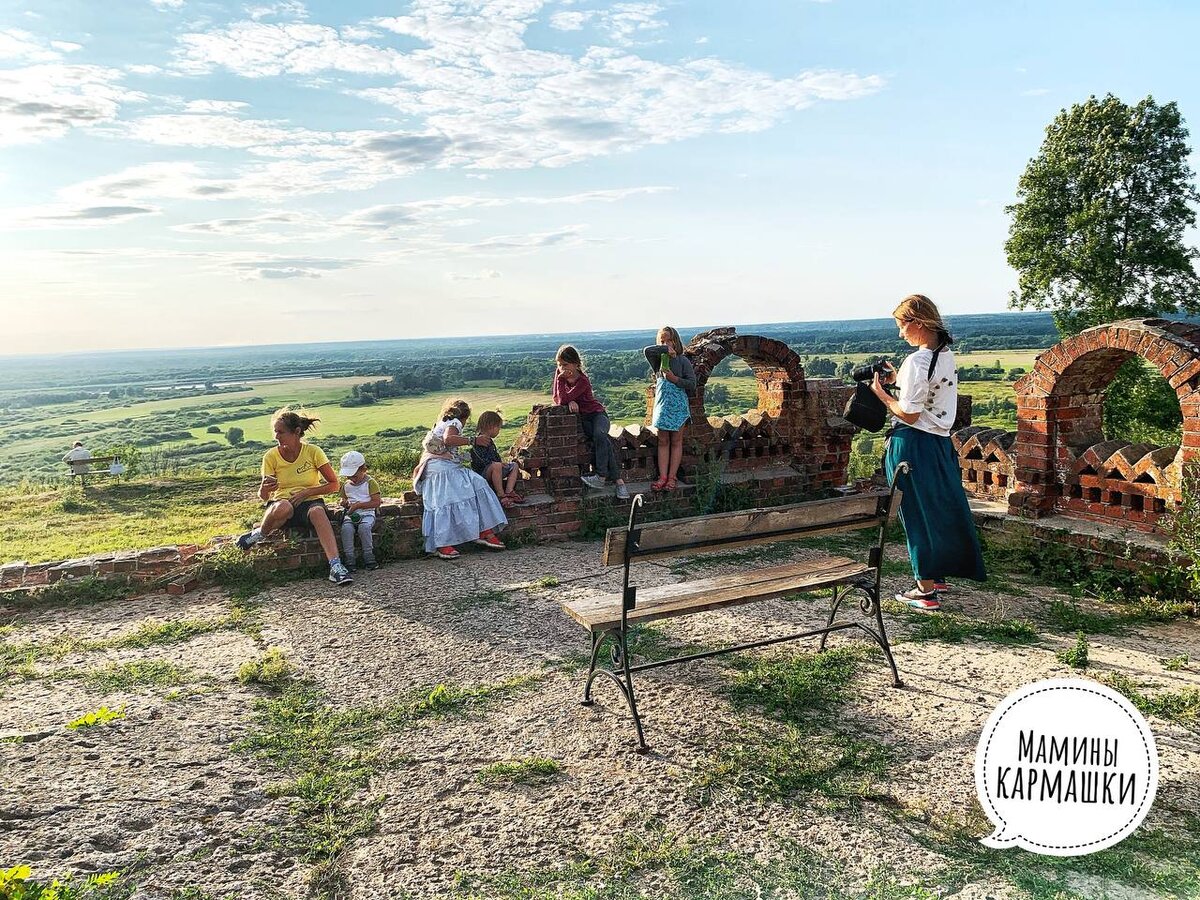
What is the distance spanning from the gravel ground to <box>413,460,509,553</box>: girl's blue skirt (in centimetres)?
131

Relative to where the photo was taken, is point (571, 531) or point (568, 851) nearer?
point (568, 851)

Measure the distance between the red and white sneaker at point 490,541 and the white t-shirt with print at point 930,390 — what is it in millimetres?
3822

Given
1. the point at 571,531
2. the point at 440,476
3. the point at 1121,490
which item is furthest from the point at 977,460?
the point at 440,476

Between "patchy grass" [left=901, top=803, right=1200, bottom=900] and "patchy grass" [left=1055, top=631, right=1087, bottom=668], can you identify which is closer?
"patchy grass" [left=901, top=803, right=1200, bottom=900]

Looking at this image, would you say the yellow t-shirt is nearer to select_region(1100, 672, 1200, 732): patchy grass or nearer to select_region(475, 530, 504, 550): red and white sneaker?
select_region(475, 530, 504, 550): red and white sneaker

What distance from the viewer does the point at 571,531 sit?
25.8 feet

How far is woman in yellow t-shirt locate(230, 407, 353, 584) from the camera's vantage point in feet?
21.3

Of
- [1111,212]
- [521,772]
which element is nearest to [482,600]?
[521,772]

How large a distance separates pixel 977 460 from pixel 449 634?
6068 mm

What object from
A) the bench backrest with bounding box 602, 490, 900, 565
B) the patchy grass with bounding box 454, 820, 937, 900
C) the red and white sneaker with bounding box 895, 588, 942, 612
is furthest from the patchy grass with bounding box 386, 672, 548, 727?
the red and white sneaker with bounding box 895, 588, 942, 612

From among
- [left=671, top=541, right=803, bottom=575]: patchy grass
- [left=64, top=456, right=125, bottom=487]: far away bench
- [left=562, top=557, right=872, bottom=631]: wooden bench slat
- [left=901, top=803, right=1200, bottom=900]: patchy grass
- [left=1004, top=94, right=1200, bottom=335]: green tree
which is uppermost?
[left=1004, top=94, right=1200, bottom=335]: green tree

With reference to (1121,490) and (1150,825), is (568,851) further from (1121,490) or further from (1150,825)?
(1121,490)

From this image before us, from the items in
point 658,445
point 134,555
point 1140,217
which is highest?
point 1140,217

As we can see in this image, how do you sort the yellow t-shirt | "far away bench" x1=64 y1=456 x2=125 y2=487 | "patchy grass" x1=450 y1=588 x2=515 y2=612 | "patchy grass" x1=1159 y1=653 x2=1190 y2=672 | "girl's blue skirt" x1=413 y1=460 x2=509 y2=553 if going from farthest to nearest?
1. "far away bench" x1=64 y1=456 x2=125 y2=487
2. "girl's blue skirt" x1=413 y1=460 x2=509 y2=553
3. the yellow t-shirt
4. "patchy grass" x1=450 y1=588 x2=515 y2=612
5. "patchy grass" x1=1159 y1=653 x2=1190 y2=672
